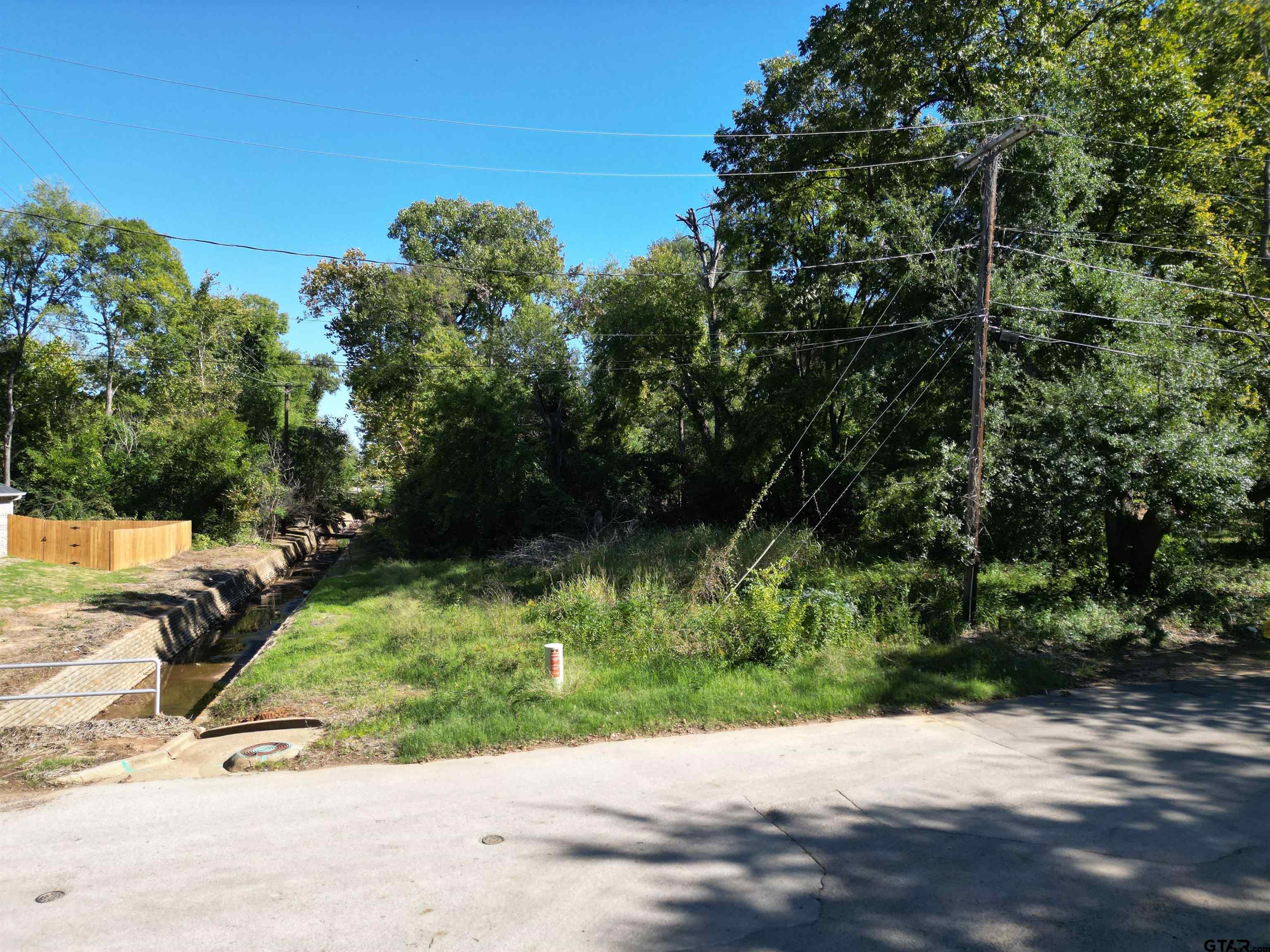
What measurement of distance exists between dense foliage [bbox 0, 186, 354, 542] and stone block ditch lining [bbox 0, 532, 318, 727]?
294 inches

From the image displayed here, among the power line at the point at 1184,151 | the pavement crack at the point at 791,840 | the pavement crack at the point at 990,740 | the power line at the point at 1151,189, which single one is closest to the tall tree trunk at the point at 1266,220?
the power line at the point at 1151,189

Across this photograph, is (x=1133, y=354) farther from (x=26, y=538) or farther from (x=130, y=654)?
(x=26, y=538)

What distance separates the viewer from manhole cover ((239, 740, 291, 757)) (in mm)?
7836

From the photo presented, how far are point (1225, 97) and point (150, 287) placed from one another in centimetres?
4569

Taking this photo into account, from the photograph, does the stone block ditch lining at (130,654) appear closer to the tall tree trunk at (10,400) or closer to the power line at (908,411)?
the power line at (908,411)

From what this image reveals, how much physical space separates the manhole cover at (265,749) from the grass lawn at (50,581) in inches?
566

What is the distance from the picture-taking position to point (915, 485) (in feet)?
44.7

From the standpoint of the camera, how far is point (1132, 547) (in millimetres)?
13453

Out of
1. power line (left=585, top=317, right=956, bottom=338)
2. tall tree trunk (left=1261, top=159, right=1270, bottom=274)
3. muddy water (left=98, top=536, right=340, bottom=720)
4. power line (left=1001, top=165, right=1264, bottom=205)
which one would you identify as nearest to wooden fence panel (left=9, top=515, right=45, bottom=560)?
muddy water (left=98, top=536, right=340, bottom=720)

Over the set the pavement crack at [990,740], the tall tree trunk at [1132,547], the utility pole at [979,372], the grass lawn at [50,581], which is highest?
the utility pole at [979,372]

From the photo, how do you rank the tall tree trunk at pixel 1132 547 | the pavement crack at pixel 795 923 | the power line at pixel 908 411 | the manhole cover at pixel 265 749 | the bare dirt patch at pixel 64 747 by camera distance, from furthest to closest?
the power line at pixel 908 411 → the tall tree trunk at pixel 1132 547 → the manhole cover at pixel 265 749 → the bare dirt patch at pixel 64 747 → the pavement crack at pixel 795 923

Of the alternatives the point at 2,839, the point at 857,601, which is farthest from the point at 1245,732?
the point at 2,839

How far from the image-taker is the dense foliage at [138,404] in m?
33.0

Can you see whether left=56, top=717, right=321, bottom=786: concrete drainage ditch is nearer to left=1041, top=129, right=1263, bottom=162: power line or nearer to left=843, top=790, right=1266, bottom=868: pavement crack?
left=843, top=790, right=1266, bottom=868: pavement crack
